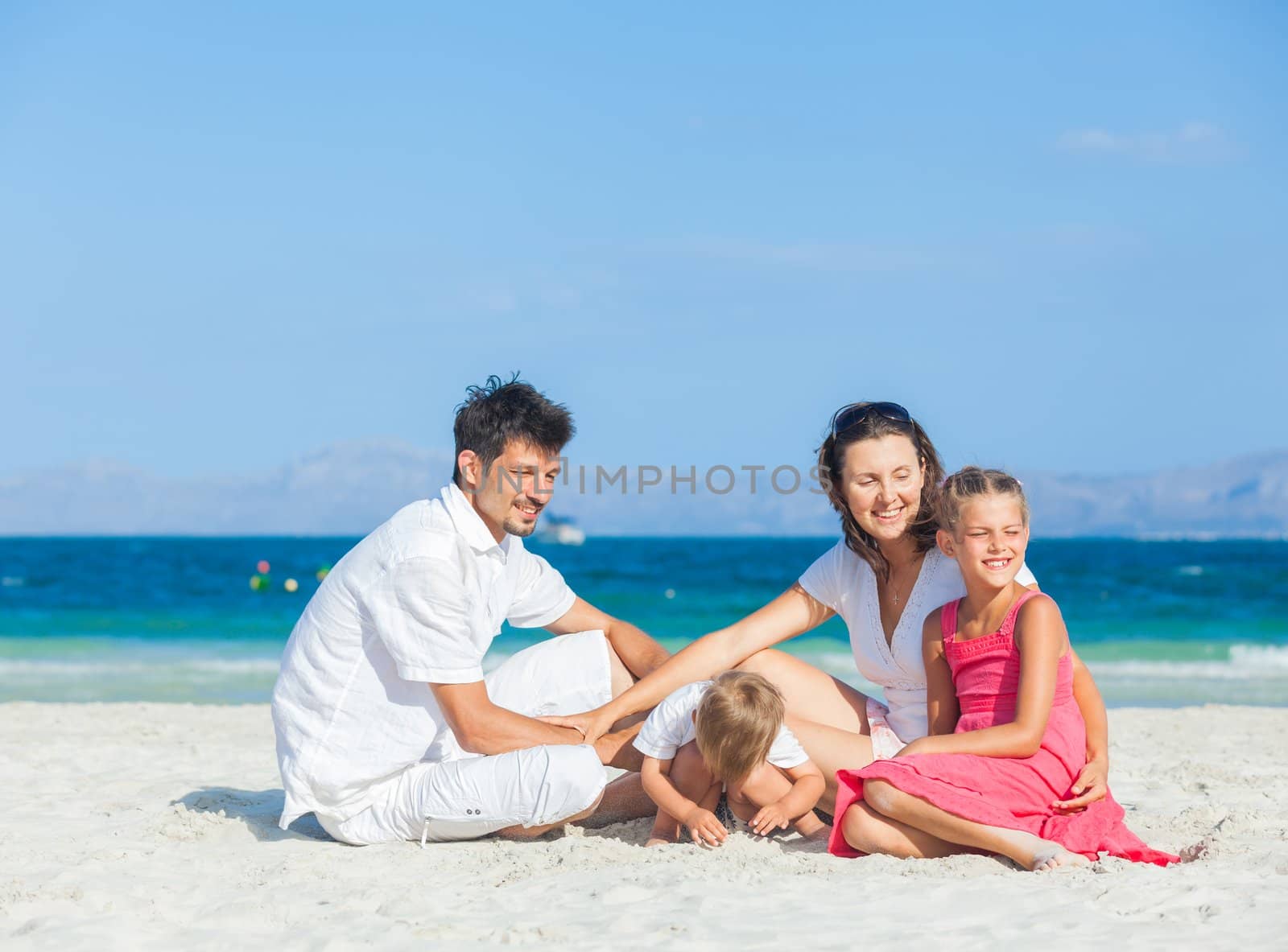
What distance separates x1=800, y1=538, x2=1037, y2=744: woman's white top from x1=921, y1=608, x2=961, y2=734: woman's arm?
0.06 metres

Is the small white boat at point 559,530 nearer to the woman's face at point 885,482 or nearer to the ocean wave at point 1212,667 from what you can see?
the ocean wave at point 1212,667

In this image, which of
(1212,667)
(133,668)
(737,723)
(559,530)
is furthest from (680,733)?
(559,530)

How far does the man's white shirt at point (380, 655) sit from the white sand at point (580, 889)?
292 millimetres

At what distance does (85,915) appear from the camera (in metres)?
3.06

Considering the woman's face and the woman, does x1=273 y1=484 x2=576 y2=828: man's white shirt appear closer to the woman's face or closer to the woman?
the woman

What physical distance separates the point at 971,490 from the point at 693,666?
1.08 meters

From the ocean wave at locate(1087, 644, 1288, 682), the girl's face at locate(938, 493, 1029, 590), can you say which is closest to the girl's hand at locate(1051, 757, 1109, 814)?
the girl's face at locate(938, 493, 1029, 590)

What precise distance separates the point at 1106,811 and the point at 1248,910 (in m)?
0.64

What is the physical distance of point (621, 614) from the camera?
872 inches

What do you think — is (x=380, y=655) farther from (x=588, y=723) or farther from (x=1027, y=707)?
(x=1027, y=707)

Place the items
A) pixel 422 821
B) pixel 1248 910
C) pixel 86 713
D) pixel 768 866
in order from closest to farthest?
1. pixel 1248 910
2. pixel 768 866
3. pixel 422 821
4. pixel 86 713

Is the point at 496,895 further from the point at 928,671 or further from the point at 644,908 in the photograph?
the point at 928,671

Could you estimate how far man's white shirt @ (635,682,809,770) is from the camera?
3609 millimetres

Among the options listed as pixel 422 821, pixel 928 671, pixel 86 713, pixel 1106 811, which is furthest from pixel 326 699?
pixel 86 713
